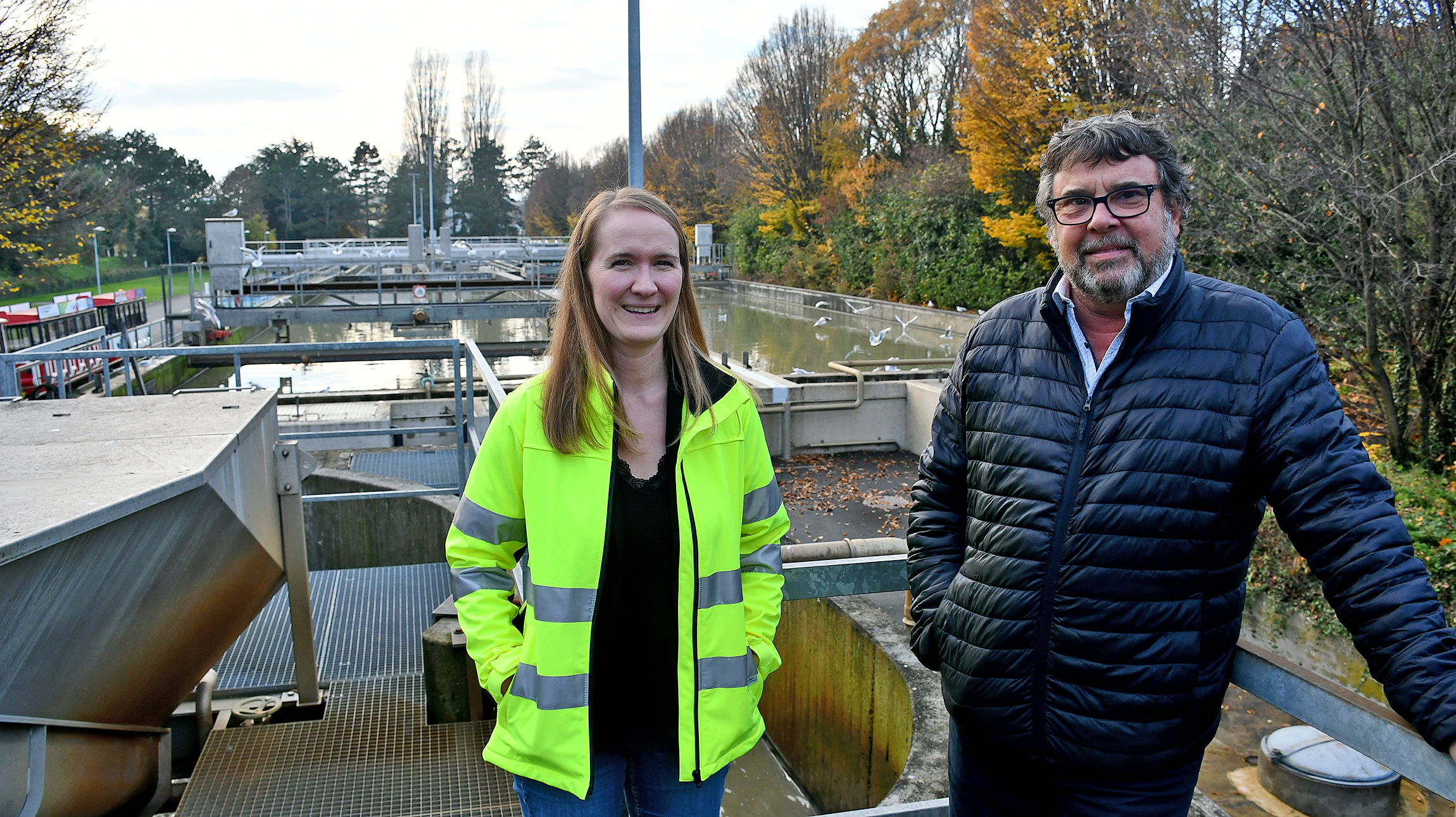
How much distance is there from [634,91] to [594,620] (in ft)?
25.2

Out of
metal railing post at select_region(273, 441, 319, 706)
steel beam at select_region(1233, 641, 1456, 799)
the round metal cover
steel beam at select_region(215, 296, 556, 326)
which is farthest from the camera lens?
steel beam at select_region(215, 296, 556, 326)

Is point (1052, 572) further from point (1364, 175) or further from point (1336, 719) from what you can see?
point (1364, 175)

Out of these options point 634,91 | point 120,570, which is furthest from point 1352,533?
point 634,91

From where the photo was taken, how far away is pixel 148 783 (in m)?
3.35

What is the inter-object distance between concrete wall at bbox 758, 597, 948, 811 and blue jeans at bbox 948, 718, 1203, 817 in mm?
2639

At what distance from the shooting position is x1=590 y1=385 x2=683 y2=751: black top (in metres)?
1.84

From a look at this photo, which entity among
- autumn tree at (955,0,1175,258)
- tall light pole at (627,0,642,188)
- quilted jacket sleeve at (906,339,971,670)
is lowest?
quilted jacket sleeve at (906,339,971,670)

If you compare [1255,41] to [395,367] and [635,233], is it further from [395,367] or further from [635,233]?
[395,367]

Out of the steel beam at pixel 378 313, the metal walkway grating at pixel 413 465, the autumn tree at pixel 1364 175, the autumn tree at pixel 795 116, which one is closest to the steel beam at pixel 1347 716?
the autumn tree at pixel 1364 175

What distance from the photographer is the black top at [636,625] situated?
184cm

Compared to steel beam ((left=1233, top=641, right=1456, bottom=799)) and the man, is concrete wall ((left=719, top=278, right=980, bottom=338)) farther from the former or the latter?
steel beam ((left=1233, top=641, right=1456, bottom=799))

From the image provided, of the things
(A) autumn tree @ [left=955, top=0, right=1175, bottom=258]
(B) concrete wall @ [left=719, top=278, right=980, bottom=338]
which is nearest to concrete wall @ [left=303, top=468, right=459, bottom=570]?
(B) concrete wall @ [left=719, top=278, right=980, bottom=338]

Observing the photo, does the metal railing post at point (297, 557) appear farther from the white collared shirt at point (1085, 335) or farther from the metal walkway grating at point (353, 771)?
the white collared shirt at point (1085, 335)

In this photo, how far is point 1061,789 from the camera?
180 centimetres
